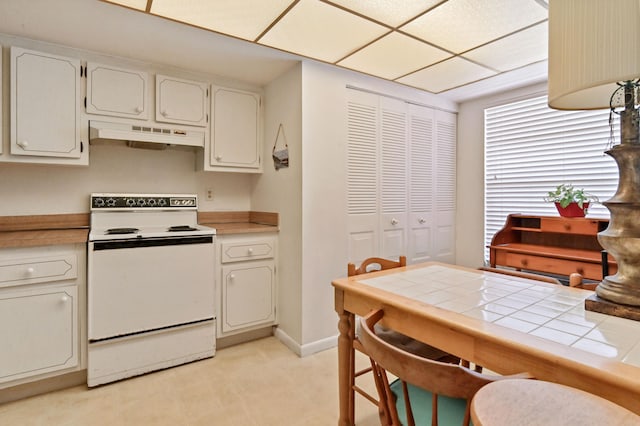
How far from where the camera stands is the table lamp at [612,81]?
0.88 meters

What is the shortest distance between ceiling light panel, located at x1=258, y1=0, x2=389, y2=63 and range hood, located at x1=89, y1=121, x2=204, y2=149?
3.18 ft

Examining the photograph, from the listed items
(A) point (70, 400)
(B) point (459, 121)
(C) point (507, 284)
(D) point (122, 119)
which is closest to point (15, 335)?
(A) point (70, 400)

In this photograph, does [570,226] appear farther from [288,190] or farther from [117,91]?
[117,91]

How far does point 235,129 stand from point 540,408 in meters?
2.81

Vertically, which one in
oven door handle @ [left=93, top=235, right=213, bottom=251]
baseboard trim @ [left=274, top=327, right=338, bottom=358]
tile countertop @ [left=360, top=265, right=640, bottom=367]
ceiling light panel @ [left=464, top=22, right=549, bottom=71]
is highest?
ceiling light panel @ [left=464, top=22, right=549, bottom=71]

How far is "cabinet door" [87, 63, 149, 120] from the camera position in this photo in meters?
2.37

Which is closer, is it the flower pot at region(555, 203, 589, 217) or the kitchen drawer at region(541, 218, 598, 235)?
the kitchen drawer at region(541, 218, 598, 235)

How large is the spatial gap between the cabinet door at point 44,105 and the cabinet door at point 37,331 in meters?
0.95

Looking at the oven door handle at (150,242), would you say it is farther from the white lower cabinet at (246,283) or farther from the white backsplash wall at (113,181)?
the white backsplash wall at (113,181)

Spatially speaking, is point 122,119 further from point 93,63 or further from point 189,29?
point 189,29

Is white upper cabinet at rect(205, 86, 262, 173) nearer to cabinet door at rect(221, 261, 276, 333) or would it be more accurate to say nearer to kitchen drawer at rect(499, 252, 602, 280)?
cabinet door at rect(221, 261, 276, 333)

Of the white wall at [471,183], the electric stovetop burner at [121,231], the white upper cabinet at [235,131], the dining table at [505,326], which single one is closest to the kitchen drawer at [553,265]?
the white wall at [471,183]

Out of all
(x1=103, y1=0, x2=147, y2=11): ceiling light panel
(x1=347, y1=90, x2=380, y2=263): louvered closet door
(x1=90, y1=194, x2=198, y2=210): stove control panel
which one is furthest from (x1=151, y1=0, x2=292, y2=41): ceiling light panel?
(x1=90, y1=194, x2=198, y2=210): stove control panel

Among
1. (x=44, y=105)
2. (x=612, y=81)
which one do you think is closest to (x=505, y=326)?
(x=612, y=81)
